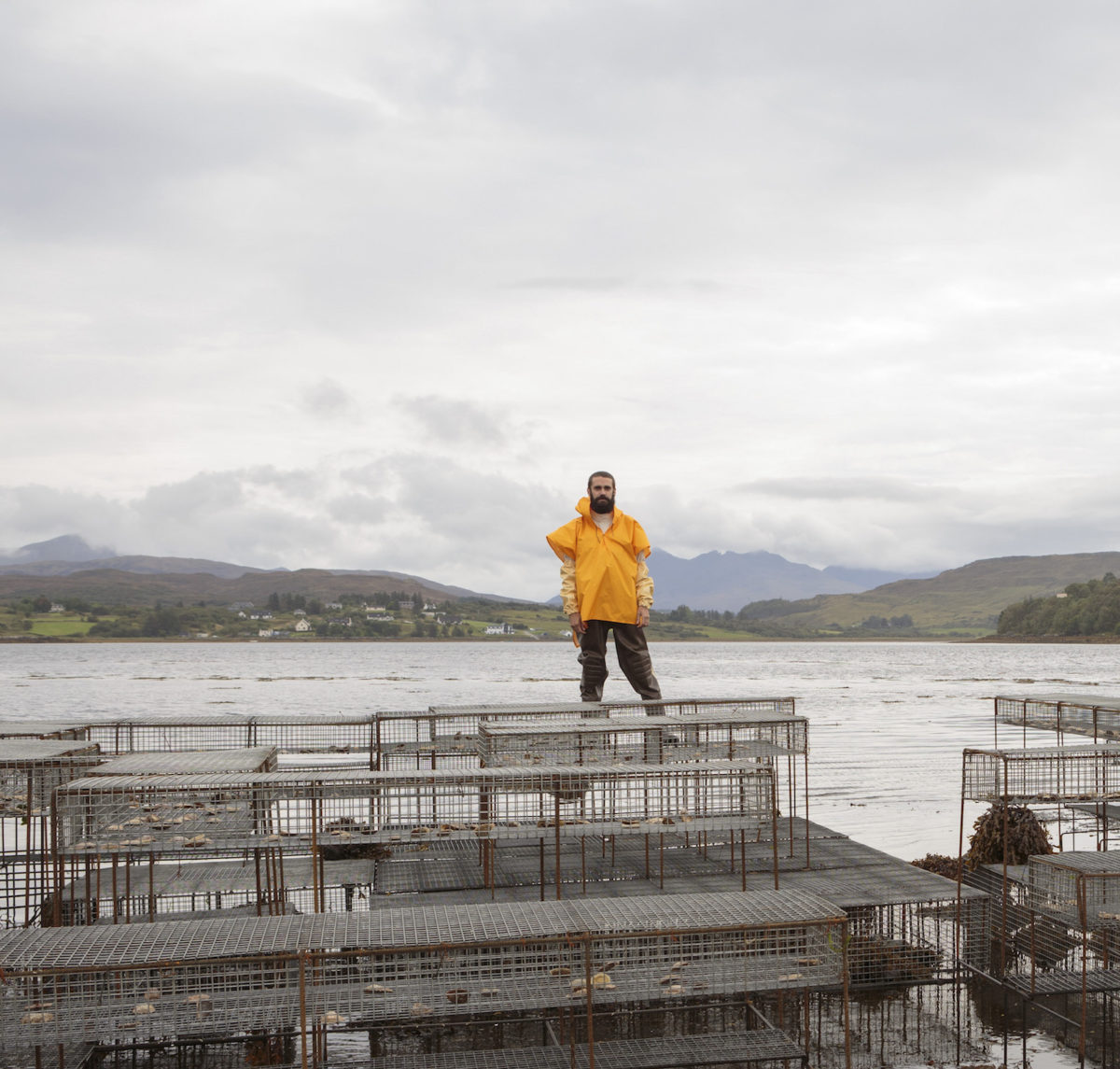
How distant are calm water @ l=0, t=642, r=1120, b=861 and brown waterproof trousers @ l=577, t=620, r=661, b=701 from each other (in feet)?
9.69

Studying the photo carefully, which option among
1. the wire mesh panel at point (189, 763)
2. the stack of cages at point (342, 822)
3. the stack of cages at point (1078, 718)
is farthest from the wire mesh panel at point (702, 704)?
the wire mesh panel at point (189, 763)

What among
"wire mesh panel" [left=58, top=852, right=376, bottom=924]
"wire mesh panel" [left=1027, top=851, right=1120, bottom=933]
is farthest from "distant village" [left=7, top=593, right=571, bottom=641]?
"wire mesh panel" [left=1027, top=851, right=1120, bottom=933]

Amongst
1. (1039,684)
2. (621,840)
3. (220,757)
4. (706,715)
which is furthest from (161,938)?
(1039,684)

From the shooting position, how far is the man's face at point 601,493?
1239 centimetres

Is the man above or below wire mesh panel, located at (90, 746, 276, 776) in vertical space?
above

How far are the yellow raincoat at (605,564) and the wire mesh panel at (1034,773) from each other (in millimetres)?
4739

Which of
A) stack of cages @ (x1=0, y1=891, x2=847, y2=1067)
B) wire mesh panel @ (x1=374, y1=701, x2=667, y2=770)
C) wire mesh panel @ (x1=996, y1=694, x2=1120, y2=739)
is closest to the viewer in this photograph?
stack of cages @ (x1=0, y1=891, x2=847, y2=1067)

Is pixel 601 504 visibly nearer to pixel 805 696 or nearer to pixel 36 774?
pixel 36 774

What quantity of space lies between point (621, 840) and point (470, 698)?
120ft

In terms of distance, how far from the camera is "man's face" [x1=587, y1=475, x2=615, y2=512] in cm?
1239

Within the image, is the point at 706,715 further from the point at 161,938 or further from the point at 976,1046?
the point at 161,938

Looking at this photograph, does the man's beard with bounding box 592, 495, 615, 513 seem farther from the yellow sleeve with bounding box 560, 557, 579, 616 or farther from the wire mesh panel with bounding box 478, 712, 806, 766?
the wire mesh panel with bounding box 478, 712, 806, 766

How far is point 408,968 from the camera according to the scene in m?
5.23

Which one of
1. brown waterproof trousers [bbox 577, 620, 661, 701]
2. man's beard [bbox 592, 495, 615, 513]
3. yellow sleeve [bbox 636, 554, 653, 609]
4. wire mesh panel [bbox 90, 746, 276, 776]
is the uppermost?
man's beard [bbox 592, 495, 615, 513]
